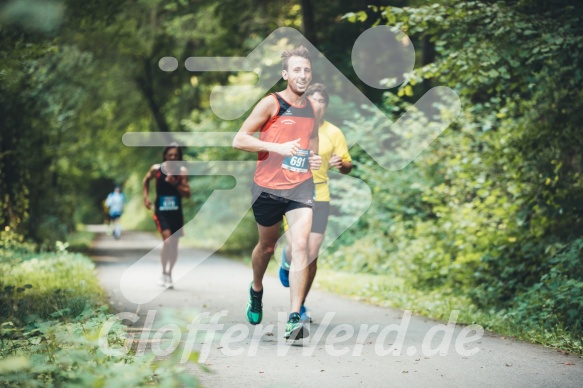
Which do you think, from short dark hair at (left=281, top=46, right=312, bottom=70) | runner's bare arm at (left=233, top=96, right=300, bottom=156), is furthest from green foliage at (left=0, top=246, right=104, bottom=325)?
short dark hair at (left=281, top=46, right=312, bottom=70)

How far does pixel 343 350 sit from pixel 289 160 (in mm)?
1617

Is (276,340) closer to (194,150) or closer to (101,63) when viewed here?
(194,150)

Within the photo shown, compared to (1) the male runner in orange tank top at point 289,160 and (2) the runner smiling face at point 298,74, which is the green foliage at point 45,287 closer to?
(1) the male runner in orange tank top at point 289,160

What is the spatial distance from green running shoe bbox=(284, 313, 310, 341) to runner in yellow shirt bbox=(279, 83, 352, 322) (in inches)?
49.0

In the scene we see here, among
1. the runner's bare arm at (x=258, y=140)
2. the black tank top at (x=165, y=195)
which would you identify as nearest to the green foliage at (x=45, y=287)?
the black tank top at (x=165, y=195)

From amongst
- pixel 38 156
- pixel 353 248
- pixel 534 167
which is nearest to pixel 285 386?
pixel 534 167

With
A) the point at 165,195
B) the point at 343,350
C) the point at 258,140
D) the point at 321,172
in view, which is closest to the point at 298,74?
the point at 258,140

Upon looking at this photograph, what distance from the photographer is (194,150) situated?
22281 mm

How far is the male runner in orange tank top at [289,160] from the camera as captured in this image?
6258 millimetres

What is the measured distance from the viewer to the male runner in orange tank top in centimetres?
626

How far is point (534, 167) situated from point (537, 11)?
1.74 meters

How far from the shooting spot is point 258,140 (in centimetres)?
620

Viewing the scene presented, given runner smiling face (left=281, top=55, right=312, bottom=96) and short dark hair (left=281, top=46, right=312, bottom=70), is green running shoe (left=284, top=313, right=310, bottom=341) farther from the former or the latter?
short dark hair (left=281, top=46, right=312, bottom=70)

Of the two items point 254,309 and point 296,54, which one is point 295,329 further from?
point 296,54
